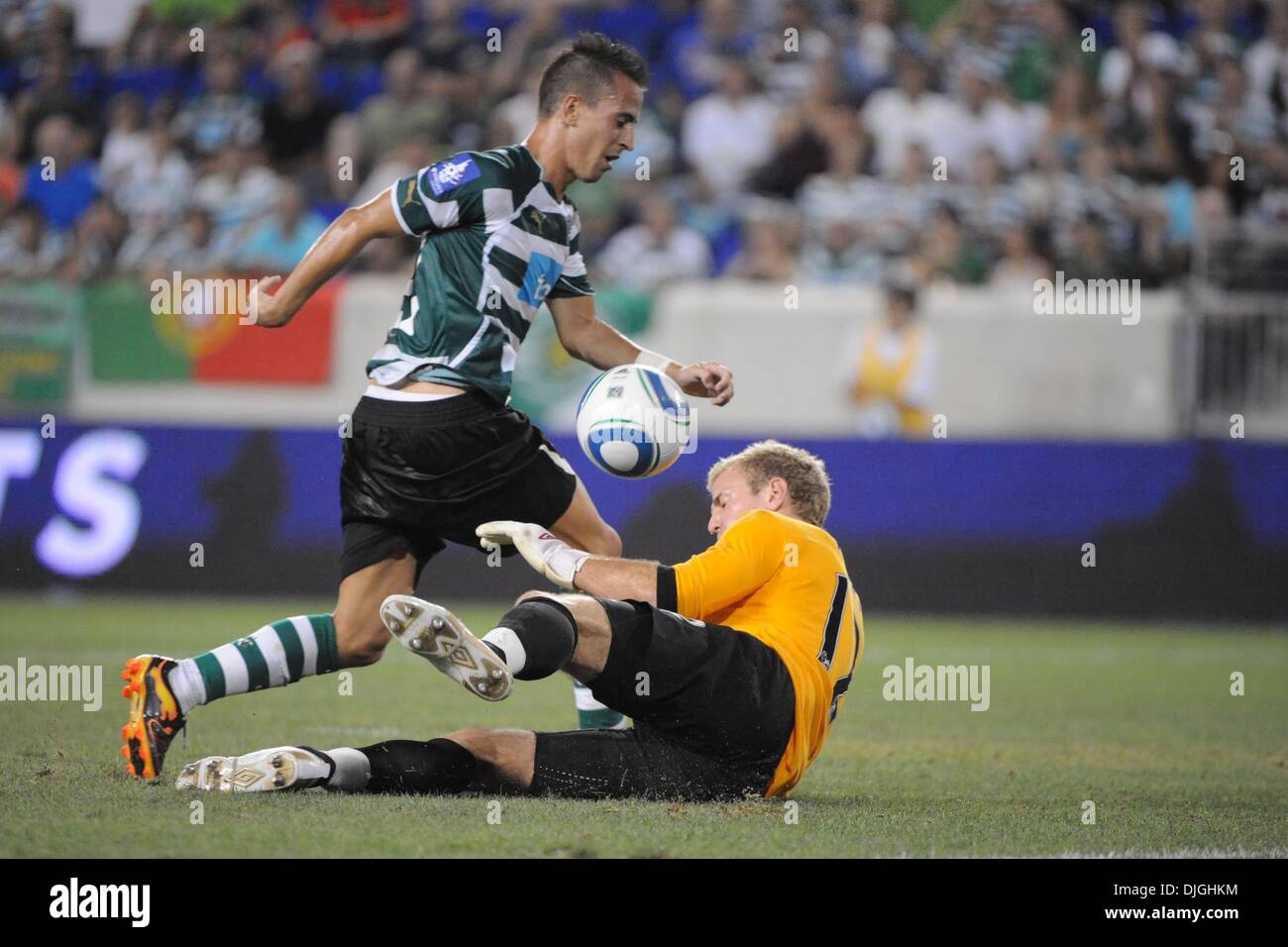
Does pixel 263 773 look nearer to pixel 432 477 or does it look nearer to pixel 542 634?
pixel 542 634

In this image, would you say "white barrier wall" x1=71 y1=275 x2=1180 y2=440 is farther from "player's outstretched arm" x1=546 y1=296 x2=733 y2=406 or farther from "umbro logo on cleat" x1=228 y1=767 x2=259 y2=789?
"umbro logo on cleat" x1=228 y1=767 x2=259 y2=789

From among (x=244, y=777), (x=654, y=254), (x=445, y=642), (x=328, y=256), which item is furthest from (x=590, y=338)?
(x=654, y=254)

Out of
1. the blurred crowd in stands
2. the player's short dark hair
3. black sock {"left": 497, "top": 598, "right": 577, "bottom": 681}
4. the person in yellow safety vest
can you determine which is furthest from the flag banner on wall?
black sock {"left": 497, "top": 598, "right": 577, "bottom": 681}

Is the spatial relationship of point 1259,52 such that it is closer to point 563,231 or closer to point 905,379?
point 905,379

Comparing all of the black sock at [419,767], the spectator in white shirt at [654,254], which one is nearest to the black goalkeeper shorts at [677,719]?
the black sock at [419,767]

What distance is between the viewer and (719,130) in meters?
14.5

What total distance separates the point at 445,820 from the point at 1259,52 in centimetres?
1278

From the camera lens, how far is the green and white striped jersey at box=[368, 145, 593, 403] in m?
5.26

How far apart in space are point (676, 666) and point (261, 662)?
4.57 ft

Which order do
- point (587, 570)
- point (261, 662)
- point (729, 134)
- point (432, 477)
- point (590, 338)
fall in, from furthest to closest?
point (729, 134) < point (590, 338) < point (432, 477) < point (261, 662) < point (587, 570)

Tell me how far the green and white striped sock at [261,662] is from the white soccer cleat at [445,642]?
97 centimetres

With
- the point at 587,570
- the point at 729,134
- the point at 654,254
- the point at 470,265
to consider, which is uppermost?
the point at 729,134

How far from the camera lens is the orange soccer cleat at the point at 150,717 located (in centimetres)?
503

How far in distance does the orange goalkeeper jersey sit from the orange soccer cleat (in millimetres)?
1601
